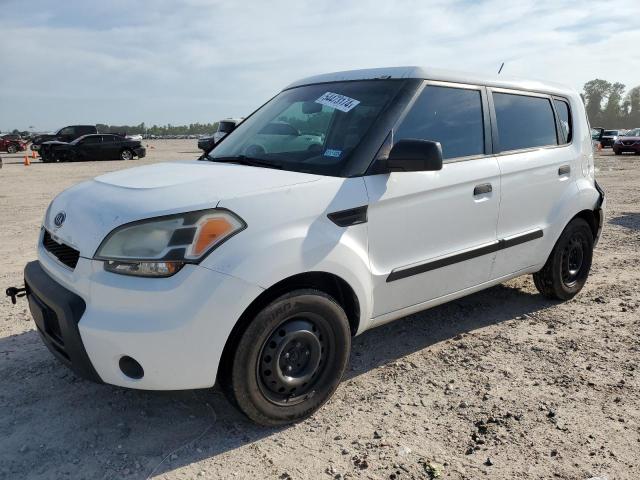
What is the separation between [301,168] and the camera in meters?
2.99

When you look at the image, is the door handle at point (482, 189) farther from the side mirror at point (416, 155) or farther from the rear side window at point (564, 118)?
the rear side window at point (564, 118)

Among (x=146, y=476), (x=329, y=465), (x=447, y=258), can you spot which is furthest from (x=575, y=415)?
(x=146, y=476)

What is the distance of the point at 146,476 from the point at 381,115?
2.22 metres

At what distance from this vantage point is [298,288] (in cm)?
273

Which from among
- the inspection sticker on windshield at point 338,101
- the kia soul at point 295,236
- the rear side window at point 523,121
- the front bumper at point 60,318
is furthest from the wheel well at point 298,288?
the rear side window at point 523,121

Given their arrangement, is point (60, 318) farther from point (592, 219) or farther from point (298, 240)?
point (592, 219)

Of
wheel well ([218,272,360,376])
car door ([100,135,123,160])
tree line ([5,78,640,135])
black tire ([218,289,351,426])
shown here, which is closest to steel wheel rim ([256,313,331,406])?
black tire ([218,289,351,426])

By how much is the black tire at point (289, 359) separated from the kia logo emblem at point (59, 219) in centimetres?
115

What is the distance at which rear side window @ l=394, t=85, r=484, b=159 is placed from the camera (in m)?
3.26

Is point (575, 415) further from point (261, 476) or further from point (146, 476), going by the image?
point (146, 476)

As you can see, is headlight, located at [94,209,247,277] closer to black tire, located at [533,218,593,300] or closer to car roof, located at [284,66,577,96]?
car roof, located at [284,66,577,96]

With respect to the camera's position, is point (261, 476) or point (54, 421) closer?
point (261, 476)

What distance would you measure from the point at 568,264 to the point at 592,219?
49 cm

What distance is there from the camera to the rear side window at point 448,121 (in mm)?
3258
